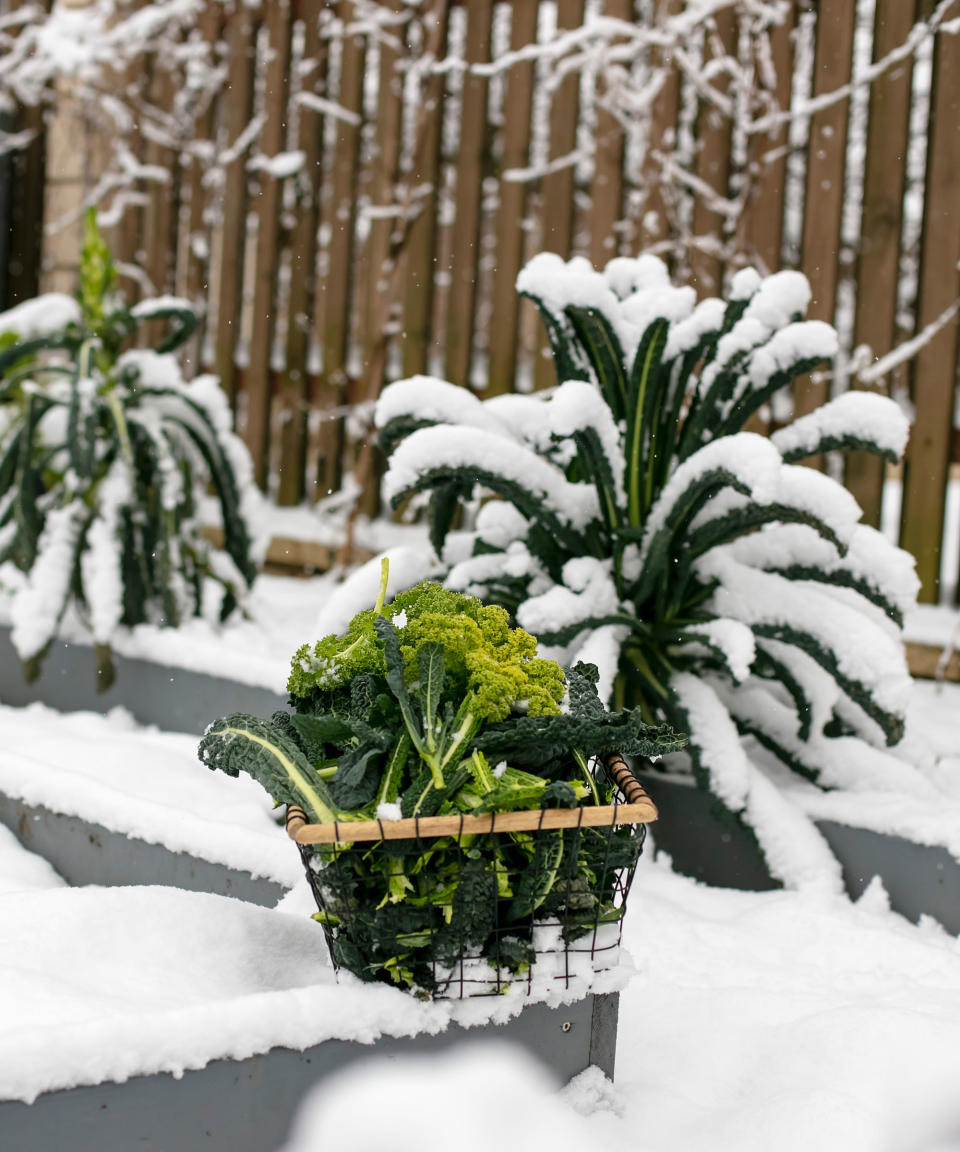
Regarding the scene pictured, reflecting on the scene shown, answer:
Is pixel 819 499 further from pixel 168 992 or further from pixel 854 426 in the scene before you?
pixel 168 992

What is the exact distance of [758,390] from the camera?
162cm

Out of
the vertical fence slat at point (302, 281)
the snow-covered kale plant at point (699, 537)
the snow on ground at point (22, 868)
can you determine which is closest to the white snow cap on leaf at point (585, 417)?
the snow-covered kale plant at point (699, 537)

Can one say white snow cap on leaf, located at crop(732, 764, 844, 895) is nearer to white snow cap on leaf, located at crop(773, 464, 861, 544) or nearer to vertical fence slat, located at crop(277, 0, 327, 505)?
white snow cap on leaf, located at crop(773, 464, 861, 544)

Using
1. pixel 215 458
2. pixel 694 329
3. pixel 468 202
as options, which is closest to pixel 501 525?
pixel 694 329

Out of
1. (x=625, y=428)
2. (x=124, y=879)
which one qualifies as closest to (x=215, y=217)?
(x=625, y=428)

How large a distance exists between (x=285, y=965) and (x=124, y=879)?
0.48 m

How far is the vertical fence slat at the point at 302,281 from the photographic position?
320 cm

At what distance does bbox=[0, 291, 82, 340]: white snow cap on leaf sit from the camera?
239 cm

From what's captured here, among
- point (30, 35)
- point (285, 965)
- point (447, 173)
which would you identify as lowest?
point (285, 965)

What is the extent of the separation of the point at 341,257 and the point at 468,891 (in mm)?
2511

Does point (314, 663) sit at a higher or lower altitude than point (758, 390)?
lower

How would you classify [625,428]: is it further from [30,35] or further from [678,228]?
[30,35]

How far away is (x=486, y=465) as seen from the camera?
155 cm

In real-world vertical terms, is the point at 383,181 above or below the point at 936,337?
above
